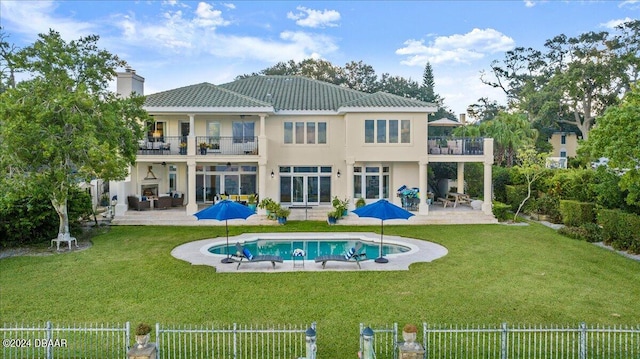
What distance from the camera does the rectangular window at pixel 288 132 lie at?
2655 centimetres

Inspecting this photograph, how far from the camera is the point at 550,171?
2661 centimetres

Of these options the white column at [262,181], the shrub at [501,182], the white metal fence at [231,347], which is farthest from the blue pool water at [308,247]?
the shrub at [501,182]

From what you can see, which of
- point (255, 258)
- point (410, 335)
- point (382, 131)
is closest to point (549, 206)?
point (382, 131)

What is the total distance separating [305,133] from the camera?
26641mm

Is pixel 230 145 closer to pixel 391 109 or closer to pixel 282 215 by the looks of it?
pixel 282 215

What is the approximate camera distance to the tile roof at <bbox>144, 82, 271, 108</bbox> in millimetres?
24641

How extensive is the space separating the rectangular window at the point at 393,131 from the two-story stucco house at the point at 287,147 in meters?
0.06

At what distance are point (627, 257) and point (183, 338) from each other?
16.2m

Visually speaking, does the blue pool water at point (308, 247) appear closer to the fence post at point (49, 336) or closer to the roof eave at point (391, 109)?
the roof eave at point (391, 109)

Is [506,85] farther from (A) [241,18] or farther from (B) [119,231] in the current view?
(B) [119,231]

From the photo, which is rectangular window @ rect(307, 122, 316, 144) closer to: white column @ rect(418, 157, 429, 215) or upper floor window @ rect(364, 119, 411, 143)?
upper floor window @ rect(364, 119, 411, 143)

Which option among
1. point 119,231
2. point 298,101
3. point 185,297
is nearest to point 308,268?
point 185,297

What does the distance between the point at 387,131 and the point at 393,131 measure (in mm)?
357

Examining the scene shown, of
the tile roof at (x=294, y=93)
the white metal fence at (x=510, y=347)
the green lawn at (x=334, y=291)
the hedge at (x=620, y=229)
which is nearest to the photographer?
the white metal fence at (x=510, y=347)
